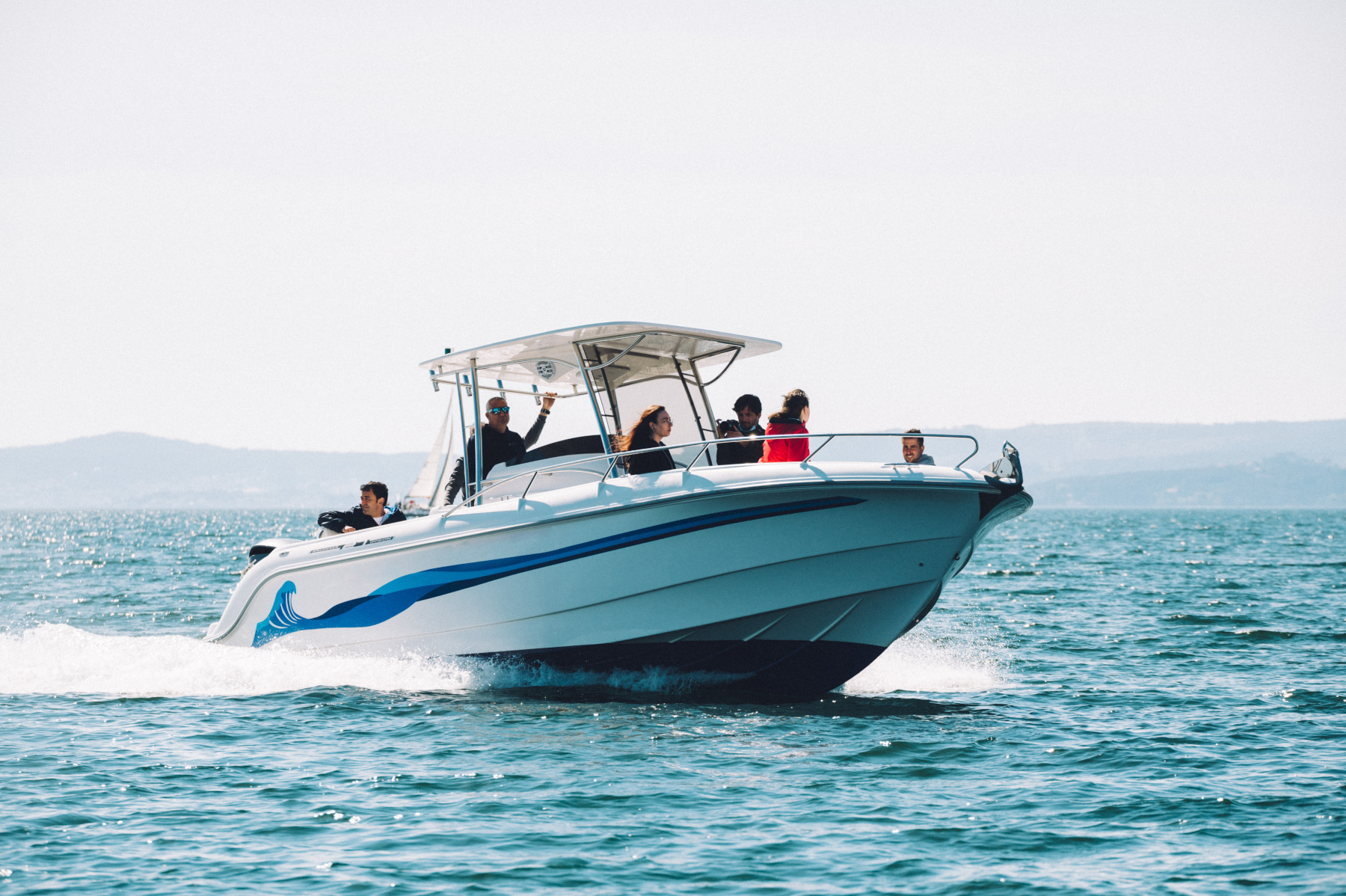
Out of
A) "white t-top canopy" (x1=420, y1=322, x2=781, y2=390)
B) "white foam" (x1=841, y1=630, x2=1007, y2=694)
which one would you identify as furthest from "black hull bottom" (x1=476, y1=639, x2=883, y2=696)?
"white t-top canopy" (x1=420, y1=322, x2=781, y2=390)

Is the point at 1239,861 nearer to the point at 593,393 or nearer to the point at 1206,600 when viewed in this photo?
the point at 593,393

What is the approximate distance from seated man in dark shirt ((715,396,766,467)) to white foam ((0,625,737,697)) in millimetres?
1726

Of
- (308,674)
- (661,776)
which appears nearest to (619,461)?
(661,776)

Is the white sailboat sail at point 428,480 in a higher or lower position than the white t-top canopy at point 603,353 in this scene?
lower

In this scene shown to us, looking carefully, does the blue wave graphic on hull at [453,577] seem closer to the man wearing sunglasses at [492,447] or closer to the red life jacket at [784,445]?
the red life jacket at [784,445]

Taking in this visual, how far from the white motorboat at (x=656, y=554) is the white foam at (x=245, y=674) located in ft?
0.50

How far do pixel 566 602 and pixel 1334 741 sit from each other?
5.42 metres

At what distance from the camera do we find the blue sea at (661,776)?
5.32m

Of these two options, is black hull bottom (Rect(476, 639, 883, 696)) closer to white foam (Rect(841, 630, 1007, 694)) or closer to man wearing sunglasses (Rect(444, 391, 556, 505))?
white foam (Rect(841, 630, 1007, 694))

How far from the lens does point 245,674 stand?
10.1m

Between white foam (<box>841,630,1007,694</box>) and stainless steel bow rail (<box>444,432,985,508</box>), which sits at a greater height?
stainless steel bow rail (<box>444,432,985,508</box>)

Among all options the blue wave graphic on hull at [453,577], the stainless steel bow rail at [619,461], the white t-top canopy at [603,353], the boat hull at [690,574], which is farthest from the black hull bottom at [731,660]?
the white t-top canopy at [603,353]

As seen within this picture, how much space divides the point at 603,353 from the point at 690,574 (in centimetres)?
211

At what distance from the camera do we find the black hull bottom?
8.73 m
